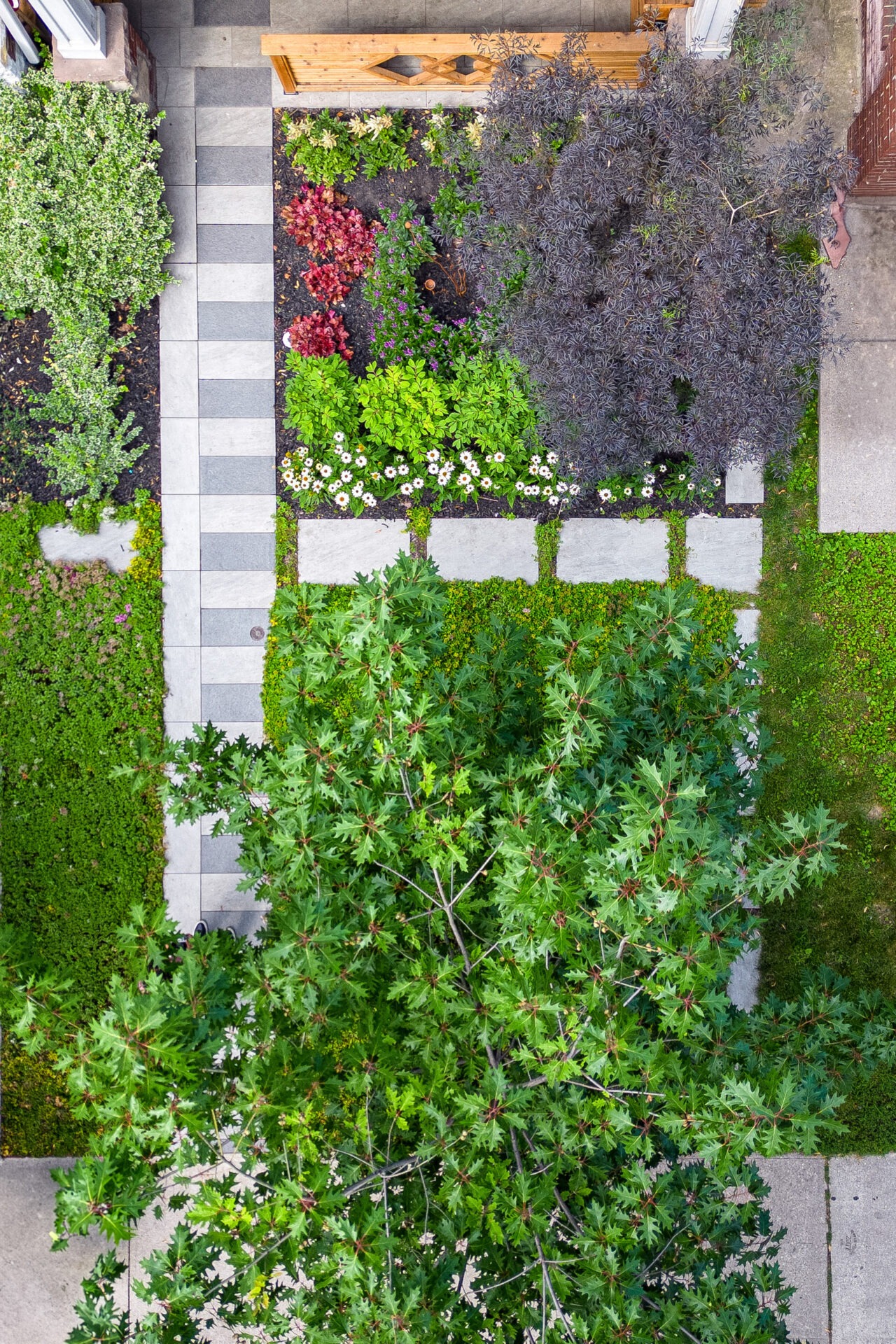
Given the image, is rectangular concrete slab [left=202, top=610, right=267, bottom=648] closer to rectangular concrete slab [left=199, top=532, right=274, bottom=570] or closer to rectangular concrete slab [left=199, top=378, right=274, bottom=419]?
rectangular concrete slab [left=199, top=532, right=274, bottom=570]

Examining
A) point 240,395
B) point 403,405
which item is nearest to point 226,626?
point 240,395

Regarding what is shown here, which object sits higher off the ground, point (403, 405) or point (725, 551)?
point (403, 405)

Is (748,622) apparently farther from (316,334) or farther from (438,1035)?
(438,1035)

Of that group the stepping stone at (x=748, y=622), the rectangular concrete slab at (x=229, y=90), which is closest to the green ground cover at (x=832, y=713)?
the stepping stone at (x=748, y=622)

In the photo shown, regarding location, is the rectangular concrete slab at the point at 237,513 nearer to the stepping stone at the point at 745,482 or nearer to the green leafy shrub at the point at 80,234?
the green leafy shrub at the point at 80,234

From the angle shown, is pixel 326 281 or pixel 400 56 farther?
pixel 326 281

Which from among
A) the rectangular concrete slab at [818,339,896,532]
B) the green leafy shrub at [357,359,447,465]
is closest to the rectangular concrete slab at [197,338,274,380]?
the green leafy shrub at [357,359,447,465]

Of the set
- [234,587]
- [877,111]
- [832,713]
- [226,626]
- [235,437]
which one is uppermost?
[877,111]
